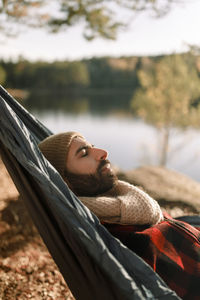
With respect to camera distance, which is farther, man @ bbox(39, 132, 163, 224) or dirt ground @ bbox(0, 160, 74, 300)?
dirt ground @ bbox(0, 160, 74, 300)

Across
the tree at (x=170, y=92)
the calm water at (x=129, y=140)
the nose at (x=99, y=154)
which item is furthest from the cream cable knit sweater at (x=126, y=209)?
the calm water at (x=129, y=140)

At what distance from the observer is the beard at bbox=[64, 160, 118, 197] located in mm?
1593

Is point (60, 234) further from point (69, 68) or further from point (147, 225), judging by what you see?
point (69, 68)

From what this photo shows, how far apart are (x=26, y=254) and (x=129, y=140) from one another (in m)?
30.5

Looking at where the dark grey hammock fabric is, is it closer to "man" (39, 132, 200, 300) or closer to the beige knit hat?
"man" (39, 132, 200, 300)

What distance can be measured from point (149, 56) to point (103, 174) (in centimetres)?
4612

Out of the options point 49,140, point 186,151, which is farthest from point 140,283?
point 186,151

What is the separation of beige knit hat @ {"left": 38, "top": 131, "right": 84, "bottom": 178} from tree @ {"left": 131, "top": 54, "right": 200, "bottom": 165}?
16.7 meters

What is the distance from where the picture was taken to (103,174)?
1.61m

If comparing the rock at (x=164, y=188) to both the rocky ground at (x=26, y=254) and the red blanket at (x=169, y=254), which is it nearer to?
the rocky ground at (x=26, y=254)

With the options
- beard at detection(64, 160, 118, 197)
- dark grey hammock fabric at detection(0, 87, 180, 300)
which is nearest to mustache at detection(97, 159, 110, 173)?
beard at detection(64, 160, 118, 197)

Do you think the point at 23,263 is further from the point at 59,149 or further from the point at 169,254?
the point at 169,254

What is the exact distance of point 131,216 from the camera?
1428 millimetres

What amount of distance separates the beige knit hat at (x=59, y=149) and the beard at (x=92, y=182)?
7cm
